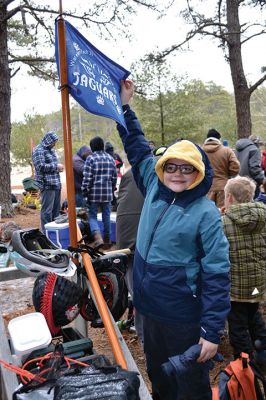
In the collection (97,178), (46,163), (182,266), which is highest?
(46,163)

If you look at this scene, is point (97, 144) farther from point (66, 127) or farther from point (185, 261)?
point (185, 261)

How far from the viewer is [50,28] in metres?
10.7

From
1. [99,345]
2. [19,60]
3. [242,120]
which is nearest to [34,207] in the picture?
[19,60]

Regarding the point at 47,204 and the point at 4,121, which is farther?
the point at 4,121

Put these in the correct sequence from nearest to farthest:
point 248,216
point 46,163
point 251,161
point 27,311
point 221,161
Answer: point 248,216, point 27,311, point 221,161, point 251,161, point 46,163

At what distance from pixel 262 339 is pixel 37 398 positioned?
2204mm

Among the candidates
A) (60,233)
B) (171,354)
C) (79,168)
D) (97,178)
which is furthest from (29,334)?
(79,168)

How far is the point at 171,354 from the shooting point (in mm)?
2307

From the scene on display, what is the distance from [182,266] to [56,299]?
0.71 metres

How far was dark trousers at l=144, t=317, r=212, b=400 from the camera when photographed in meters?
2.25

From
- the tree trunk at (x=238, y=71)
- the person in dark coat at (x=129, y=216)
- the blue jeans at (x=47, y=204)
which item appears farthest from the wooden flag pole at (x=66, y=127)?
the tree trunk at (x=238, y=71)

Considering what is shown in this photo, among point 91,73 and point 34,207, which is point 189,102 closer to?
point 34,207

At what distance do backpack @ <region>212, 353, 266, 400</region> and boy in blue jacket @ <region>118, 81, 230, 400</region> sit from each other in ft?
0.38

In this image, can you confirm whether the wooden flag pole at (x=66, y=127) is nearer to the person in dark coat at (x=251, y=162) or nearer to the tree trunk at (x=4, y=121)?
the person in dark coat at (x=251, y=162)
